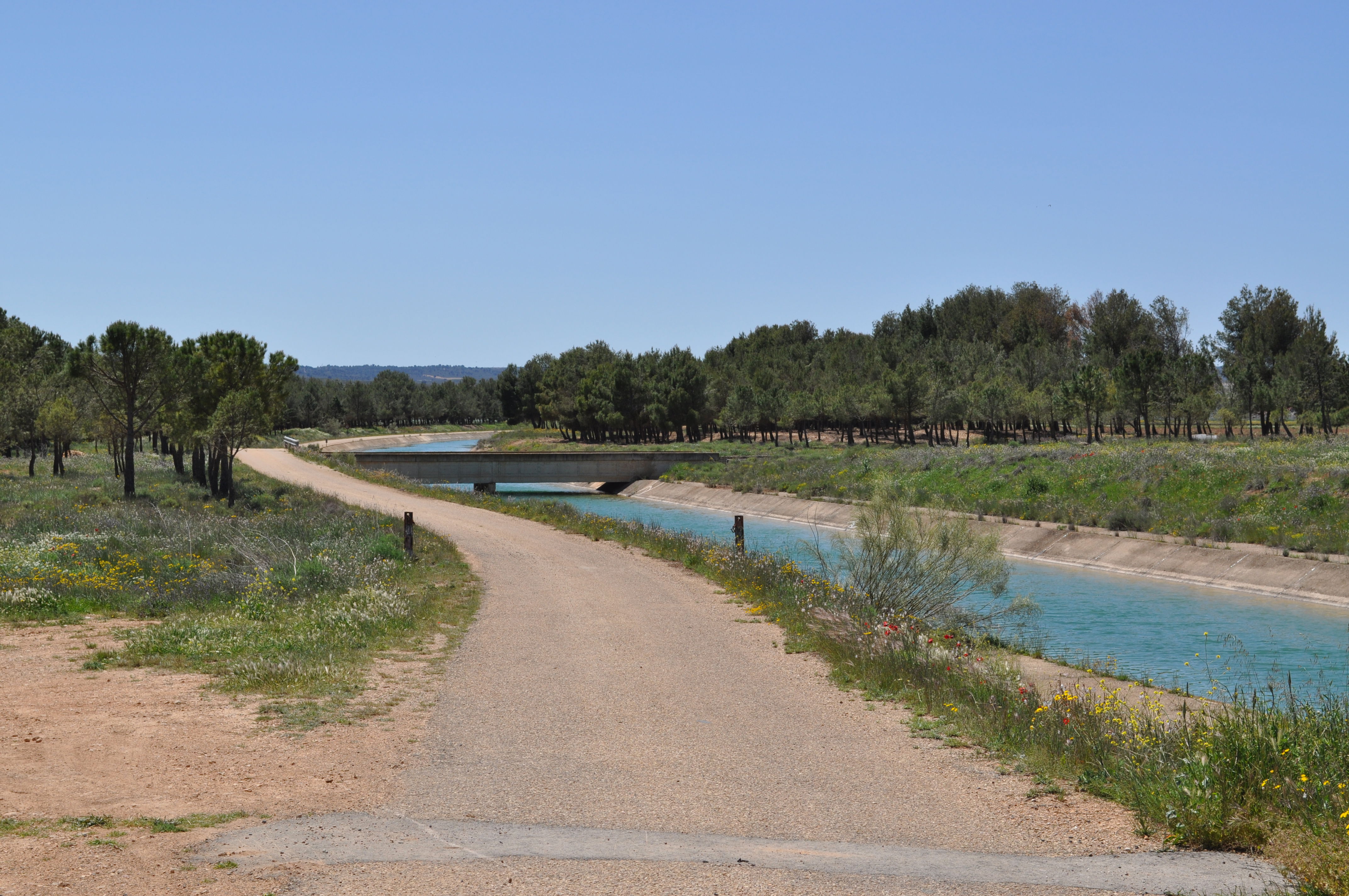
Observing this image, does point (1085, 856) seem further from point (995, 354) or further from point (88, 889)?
point (995, 354)

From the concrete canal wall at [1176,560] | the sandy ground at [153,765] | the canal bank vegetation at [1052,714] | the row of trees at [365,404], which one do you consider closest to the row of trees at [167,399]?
the concrete canal wall at [1176,560]

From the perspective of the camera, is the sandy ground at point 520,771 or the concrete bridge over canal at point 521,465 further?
the concrete bridge over canal at point 521,465

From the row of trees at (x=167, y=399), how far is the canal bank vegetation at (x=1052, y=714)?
102ft

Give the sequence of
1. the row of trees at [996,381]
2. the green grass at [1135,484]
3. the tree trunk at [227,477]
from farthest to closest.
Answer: the row of trees at [996,381] → the tree trunk at [227,477] → the green grass at [1135,484]

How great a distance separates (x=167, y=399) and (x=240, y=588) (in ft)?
102

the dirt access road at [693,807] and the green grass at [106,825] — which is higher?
the green grass at [106,825]

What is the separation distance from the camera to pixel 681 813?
8.67m

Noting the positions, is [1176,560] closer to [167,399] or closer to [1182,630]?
[1182,630]

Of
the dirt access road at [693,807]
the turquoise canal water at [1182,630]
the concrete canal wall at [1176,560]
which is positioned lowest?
the turquoise canal water at [1182,630]

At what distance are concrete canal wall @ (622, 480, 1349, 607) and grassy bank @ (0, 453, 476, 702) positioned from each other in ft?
40.2

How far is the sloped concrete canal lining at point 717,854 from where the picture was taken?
7.13 m

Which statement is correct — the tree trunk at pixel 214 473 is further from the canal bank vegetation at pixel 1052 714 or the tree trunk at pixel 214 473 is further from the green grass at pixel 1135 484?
the canal bank vegetation at pixel 1052 714

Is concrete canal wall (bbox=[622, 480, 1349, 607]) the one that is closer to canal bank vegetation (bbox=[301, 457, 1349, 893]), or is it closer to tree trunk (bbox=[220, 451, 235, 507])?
canal bank vegetation (bbox=[301, 457, 1349, 893])

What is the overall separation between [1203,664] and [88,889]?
71.8ft
